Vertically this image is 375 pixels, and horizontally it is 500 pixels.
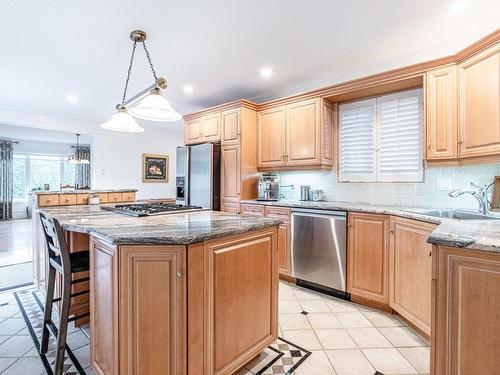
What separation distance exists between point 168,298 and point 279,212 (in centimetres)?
208

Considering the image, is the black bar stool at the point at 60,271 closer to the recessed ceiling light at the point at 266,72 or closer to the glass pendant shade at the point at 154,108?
the glass pendant shade at the point at 154,108

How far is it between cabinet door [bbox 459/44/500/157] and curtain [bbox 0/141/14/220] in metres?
10.9

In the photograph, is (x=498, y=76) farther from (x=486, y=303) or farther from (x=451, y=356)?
(x=451, y=356)

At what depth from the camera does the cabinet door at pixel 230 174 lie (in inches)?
146

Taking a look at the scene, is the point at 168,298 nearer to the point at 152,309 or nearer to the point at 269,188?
the point at 152,309

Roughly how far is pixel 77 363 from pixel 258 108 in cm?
334

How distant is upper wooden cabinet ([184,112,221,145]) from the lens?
156 inches

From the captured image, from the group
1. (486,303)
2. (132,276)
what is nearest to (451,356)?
(486,303)

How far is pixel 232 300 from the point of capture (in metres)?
1.50

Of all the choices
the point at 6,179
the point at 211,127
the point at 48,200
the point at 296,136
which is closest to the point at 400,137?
the point at 296,136

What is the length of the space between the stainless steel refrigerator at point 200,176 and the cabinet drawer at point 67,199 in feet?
4.99

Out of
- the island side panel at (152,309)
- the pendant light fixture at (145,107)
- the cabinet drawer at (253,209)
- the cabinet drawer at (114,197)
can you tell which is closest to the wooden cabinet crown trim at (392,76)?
the cabinet drawer at (253,209)

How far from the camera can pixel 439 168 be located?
268 centimetres

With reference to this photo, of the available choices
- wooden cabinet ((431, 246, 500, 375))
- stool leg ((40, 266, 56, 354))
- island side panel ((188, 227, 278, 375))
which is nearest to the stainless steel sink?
wooden cabinet ((431, 246, 500, 375))
